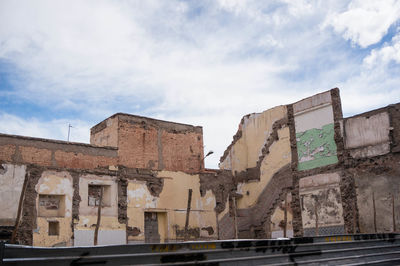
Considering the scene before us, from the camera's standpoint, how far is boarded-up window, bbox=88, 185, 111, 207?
55.1 feet

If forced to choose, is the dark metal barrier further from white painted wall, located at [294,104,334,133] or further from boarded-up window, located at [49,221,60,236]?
boarded-up window, located at [49,221,60,236]

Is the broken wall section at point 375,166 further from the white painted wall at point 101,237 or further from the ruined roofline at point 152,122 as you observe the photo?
the white painted wall at point 101,237

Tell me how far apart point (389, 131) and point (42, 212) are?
12979 mm

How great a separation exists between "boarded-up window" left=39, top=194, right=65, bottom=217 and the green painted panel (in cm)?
998

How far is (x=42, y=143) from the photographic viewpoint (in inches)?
635

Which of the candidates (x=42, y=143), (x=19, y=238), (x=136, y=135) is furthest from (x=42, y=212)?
(x=136, y=135)

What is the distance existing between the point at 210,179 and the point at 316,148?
5199mm

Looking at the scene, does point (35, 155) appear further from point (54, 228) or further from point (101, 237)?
point (101, 237)

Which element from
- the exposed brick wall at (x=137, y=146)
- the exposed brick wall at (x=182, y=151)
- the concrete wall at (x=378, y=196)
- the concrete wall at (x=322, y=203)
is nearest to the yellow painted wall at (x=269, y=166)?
the concrete wall at (x=322, y=203)

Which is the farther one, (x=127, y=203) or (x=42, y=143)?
(x=127, y=203)

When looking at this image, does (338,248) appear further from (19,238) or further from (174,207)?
(174,207)

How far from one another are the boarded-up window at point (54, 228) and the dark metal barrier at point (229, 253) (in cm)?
1149

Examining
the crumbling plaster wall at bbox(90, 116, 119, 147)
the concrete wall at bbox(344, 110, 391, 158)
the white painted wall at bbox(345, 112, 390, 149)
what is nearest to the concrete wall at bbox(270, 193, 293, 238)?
the concrete wall at bbox(344, 110, 391, 158)

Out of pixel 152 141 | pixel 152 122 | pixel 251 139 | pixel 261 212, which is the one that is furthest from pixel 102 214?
pixel 251 139
